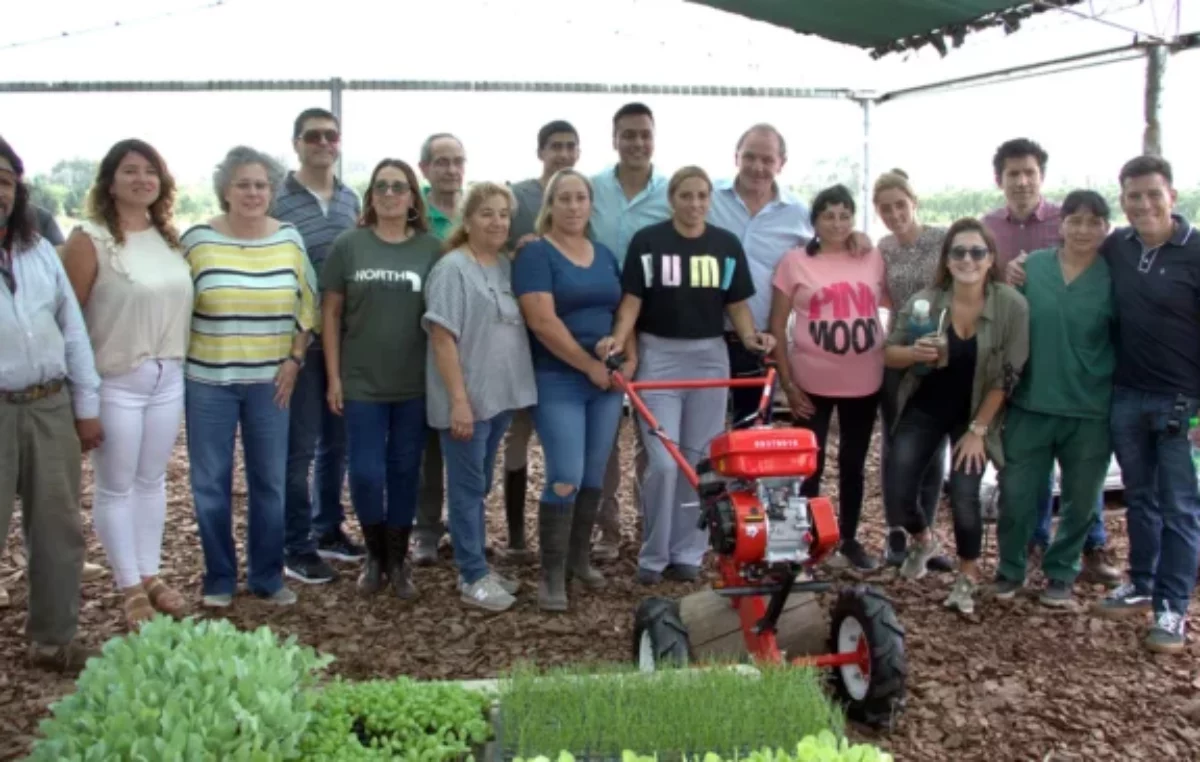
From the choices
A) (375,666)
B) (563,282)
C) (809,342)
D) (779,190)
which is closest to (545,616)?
(375,666)

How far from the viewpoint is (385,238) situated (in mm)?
4457

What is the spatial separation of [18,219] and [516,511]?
257 cm

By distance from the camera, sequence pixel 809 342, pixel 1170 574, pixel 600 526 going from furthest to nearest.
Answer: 1. pixel 600 526
2. pixel 809 342
3. pixel 1170 574

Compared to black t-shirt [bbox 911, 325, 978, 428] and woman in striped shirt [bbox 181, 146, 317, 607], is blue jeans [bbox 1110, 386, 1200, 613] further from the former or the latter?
woman in striped shirt [bbox 181, 146, 317, 607]

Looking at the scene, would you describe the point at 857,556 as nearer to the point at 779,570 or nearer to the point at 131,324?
the point at 779,570

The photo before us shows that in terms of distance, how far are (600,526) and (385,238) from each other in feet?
5.99

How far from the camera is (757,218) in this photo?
16.4 ft

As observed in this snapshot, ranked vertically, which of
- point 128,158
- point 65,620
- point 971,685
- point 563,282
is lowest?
point 971,685

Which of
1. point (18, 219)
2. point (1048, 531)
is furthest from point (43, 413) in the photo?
point (1048, 531)

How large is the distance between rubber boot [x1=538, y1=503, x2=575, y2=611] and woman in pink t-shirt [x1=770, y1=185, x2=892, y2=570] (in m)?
1.16

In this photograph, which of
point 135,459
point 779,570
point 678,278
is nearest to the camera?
point 779,570

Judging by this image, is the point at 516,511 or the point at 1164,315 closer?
the point at 1164,315

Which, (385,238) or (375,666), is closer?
(375,666)

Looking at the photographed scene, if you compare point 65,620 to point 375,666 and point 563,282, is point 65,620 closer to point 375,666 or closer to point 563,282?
point 375,666
